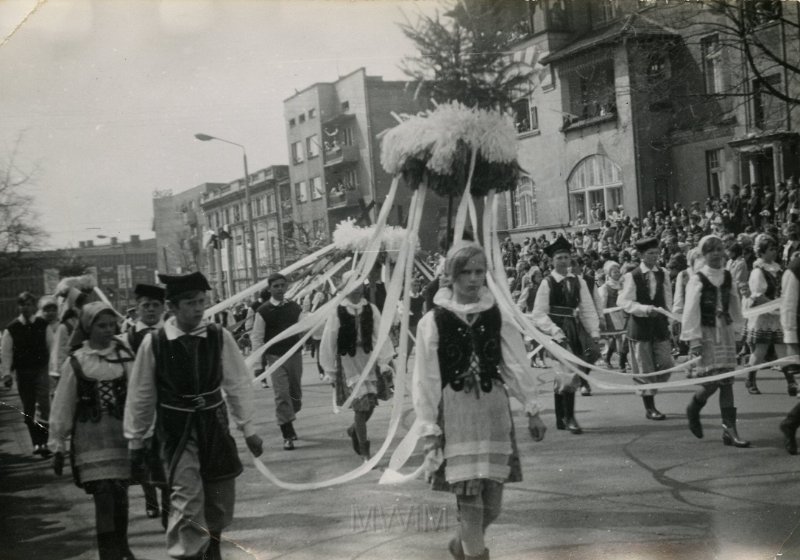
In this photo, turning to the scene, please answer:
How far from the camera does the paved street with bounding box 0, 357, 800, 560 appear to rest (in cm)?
413

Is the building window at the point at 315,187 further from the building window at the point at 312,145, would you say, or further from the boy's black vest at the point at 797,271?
the boy's black vest at the point at 797,271

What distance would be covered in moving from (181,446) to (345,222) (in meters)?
1.80

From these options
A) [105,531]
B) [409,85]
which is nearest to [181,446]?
[105,531]

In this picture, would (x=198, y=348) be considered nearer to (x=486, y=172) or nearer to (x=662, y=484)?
(x=486, y=172)

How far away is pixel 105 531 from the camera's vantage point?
4113 mm

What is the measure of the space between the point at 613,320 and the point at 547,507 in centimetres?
426

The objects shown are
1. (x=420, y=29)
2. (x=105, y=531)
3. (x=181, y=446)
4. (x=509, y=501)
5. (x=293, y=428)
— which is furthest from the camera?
(x=293, y=428)

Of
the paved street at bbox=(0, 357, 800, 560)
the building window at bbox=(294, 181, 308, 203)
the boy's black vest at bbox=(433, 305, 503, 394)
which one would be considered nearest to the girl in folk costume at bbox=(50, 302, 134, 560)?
the paved street at bbox=(0, 357, 800, 560)

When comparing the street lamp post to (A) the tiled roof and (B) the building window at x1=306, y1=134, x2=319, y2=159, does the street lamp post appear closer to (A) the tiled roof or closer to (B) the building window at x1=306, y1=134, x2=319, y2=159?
(B) the building window at x1=306, y1=134, x2=319, y2=159

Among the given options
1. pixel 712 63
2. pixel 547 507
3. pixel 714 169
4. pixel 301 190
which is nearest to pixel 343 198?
pixel 301 190

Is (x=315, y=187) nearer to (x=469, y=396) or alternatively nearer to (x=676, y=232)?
(x=469, y=396)

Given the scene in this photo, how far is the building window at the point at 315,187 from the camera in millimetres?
4621

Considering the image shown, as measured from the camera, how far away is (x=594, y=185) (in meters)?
5.02

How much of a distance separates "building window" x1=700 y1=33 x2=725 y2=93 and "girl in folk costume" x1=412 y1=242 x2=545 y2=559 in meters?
2.44
